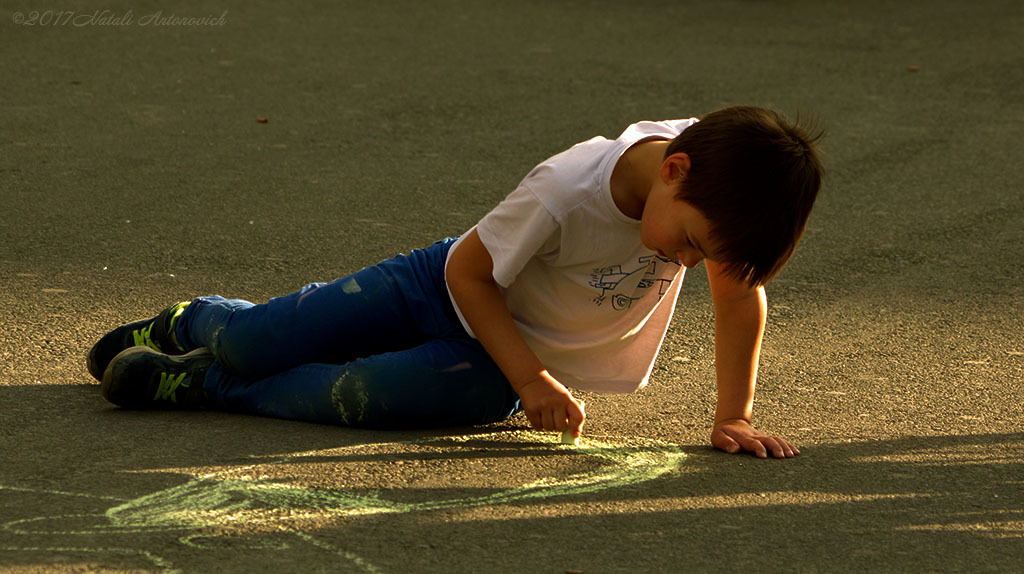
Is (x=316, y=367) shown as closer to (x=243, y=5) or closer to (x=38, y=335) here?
(x=38, y=335)

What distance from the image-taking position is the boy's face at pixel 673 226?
2.16m

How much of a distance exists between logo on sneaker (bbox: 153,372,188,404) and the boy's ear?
42.4 inches

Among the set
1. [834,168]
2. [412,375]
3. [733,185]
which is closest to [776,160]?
[733,185]

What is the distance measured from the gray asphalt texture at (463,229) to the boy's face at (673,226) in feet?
1.40

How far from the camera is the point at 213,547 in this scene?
193cm

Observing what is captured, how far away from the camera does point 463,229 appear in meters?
3.94

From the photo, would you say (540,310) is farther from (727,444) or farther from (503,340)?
(727,444)

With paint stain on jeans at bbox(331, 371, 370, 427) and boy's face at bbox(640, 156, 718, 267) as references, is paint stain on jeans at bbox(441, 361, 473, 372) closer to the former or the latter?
paint stain on jeans at bbox(331, 371, 370, 427)

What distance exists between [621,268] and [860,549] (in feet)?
2.30

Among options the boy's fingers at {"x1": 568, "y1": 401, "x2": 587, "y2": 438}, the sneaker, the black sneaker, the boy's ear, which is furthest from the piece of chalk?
the sneaker

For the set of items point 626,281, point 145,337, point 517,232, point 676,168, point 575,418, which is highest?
point 676,168

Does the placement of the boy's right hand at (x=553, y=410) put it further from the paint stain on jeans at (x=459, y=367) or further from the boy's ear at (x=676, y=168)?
the boy's ear at (x=676, y=168)

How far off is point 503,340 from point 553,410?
167mm

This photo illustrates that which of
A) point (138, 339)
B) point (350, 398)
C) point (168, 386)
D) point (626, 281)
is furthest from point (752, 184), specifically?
point (138, 339)
